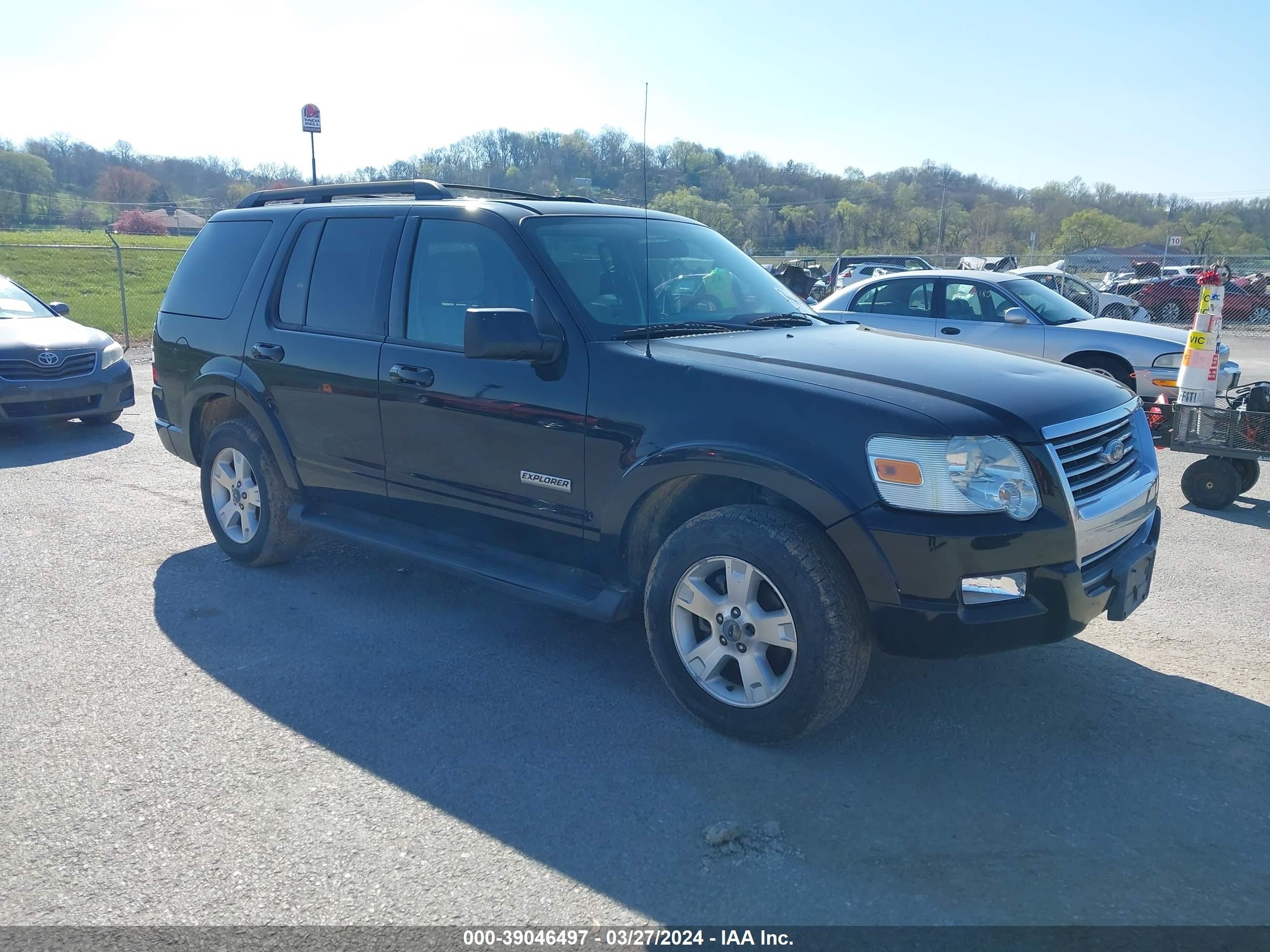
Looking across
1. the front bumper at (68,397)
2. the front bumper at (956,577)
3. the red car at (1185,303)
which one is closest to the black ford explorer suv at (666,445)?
the front bumper at (956,577)

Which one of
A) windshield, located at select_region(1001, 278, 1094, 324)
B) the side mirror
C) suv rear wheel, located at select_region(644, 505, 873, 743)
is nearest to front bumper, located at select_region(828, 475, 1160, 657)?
suv rear wheel, located at select_region(644, 505, 873, 743)

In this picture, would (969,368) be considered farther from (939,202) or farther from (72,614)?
(939,202)

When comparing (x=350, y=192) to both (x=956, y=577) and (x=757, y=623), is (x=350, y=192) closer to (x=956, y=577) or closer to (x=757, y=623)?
(x=757, y=623)

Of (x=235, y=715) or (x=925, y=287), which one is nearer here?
(x=235, y=715)

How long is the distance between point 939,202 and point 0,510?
3965 cm

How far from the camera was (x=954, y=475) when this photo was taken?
10.5 ft

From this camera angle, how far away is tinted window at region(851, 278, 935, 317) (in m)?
10.9

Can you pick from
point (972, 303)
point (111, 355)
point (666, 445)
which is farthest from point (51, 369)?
point (972, 303)

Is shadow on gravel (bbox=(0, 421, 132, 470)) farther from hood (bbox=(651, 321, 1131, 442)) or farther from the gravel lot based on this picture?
hood (bbox=(651, 321, 1131, 442))

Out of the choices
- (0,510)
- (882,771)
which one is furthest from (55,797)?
(0,510)

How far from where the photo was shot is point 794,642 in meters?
3.39

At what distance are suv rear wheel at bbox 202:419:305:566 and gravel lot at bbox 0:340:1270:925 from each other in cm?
31

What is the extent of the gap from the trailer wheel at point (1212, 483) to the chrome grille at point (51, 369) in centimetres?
979

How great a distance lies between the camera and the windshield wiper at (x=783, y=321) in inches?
177
